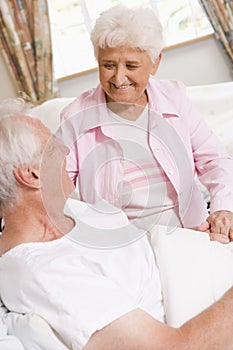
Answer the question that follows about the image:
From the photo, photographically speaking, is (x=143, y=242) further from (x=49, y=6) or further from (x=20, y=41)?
(x=49, y=6)

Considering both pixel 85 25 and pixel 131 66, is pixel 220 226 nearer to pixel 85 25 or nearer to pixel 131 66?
pixel 131 66

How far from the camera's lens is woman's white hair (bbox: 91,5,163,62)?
1.70 metres

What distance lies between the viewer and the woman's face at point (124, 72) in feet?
5.72

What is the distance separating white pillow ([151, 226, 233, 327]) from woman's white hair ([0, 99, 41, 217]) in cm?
42

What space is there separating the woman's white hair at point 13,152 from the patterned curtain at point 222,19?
316cm

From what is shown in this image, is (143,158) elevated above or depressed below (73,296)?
below

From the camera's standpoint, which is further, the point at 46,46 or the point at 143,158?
the point at 46,46

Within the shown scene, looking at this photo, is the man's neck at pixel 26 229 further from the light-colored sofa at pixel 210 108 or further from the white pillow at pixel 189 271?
the light-colored sofa at pixel 210 108

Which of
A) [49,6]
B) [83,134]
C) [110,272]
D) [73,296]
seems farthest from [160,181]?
[49,6]

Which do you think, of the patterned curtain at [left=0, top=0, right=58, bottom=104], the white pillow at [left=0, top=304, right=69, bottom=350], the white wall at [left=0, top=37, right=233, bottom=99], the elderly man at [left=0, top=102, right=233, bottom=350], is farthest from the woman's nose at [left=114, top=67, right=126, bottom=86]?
the white wall at [left=0, top=37, right=233, bottom=99]

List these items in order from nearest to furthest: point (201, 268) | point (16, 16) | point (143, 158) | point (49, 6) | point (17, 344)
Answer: point (17, 344) < point (201, 268) < point (143, 158) < point (16, 16) < point (49, 6)

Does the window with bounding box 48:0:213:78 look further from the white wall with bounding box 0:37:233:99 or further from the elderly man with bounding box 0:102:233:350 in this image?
the elderly man with bounding box 0:102:233:350

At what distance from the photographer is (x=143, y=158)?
1.80 meters

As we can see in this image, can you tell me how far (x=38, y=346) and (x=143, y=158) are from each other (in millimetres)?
841
